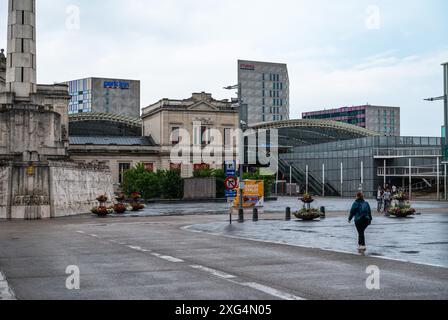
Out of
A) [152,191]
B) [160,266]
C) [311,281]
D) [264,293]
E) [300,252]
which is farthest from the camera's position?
[152,191]

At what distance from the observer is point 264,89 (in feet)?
630

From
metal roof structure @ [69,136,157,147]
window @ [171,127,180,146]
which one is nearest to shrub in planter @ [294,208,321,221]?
window @ [171,127,180,146]

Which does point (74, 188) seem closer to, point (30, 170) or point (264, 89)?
point (30, 170)

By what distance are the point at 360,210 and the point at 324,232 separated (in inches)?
311

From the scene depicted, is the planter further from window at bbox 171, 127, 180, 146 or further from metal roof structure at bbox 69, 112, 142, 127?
metal roof structure at bbox 69, 112, 142, 127

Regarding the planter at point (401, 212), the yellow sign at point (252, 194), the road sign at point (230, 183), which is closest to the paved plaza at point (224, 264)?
the road sign at point (230, 183)

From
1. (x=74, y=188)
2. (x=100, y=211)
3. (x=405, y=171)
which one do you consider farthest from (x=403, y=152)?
(x=74, y=188)

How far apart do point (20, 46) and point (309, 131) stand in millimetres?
100891

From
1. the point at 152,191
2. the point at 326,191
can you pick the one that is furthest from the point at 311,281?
the point at 326,191

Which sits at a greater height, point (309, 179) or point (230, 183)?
point (230, 183)

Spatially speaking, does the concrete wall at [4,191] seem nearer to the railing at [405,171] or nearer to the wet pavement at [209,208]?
the wet pavement at [209,208]
